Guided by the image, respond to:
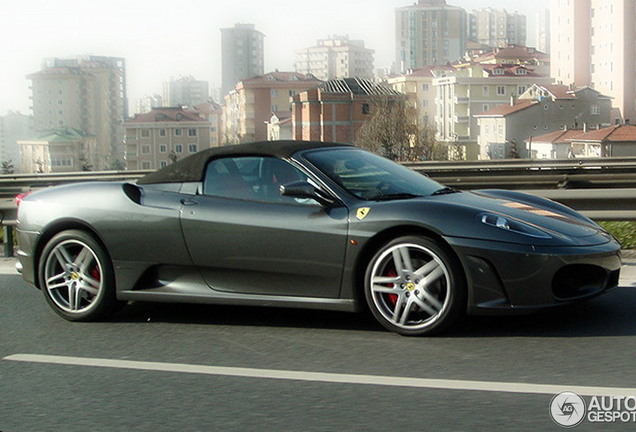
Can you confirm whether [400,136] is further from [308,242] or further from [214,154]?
[308,242]

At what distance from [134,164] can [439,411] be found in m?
121

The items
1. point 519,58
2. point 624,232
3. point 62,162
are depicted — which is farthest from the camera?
point 519,58

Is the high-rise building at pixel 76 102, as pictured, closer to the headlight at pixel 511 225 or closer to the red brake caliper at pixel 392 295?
the red brake caliper at pixel 392 295

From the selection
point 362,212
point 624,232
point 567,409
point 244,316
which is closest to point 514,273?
point 362,212

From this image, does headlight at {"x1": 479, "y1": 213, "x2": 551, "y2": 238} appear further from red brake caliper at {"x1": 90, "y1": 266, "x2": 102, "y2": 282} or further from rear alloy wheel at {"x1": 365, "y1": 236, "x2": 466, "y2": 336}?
red brake caliper at {"x1": 90, "y1": 266, "x2": 102, "y2": 282}

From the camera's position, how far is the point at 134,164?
123 meters

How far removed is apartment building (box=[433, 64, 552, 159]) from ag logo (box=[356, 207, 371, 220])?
12061 centimetres

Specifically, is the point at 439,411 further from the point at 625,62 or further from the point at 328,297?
the point at 625,62

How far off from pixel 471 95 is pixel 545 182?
11772 cm

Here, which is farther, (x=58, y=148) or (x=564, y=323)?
(x=58, y=148)

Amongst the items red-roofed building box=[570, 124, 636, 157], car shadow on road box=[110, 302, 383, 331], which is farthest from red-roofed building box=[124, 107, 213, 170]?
car shadow on road box=[110, 302, 383, 331]

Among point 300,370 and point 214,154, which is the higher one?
point 214,154

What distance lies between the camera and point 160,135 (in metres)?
123

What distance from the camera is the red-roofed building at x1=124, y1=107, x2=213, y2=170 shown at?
122125 mm
